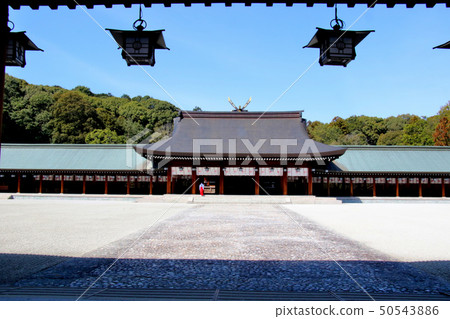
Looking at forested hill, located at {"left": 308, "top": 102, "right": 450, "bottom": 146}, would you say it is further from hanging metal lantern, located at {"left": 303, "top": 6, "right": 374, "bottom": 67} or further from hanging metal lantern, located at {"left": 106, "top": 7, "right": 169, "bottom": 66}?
hanging metal lantern, located at {"left": 106, "top": 7, "right": 169, "bottom": 66}

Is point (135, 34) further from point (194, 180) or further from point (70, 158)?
point (70, 158)

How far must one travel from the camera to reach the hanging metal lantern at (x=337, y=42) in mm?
6043

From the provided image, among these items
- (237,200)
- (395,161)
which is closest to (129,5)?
(237,200)

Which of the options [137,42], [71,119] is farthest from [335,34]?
[71,119]

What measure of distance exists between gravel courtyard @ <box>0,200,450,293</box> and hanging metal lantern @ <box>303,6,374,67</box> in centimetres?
384

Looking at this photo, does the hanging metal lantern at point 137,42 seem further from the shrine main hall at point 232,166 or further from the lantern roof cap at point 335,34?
the shrine main hall at point 232,166

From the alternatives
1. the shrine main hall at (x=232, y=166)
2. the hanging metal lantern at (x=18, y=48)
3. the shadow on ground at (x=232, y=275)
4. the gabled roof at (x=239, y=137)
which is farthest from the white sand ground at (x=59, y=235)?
the shrine main hall at (x=232, y=166)

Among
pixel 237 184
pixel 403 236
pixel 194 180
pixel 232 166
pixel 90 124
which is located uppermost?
pixel 90 124

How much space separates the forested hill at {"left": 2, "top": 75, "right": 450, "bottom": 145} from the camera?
4675 cm

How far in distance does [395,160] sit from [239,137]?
44.4 ft

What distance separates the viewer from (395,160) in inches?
1105

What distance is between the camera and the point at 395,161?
2789 centimetres

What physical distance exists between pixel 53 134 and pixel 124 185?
1095 inches

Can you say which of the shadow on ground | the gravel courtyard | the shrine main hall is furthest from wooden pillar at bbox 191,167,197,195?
the shadow on ground
